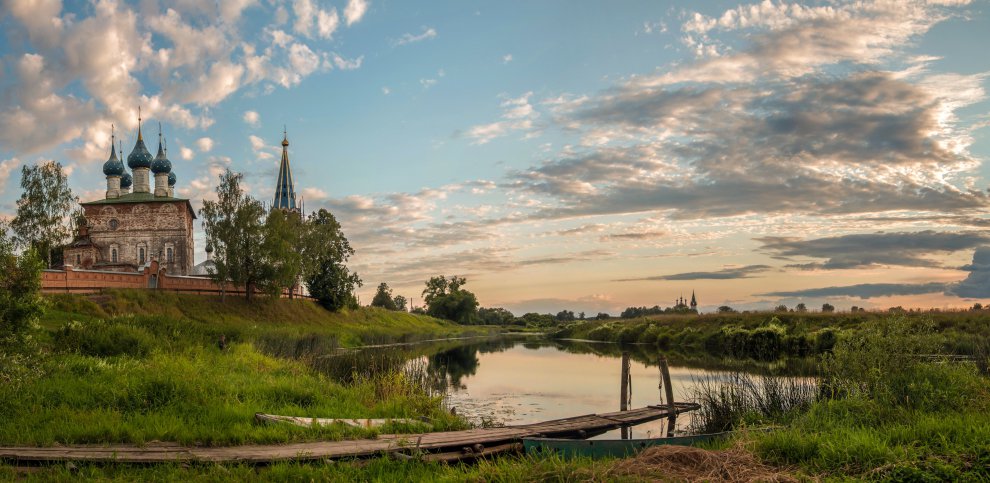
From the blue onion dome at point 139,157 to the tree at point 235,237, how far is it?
20781 mm

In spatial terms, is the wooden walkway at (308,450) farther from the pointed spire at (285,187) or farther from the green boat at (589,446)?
the pointed spire at (285,187)

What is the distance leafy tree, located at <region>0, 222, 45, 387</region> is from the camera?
12.5 metres

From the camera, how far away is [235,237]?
5166 centimetres

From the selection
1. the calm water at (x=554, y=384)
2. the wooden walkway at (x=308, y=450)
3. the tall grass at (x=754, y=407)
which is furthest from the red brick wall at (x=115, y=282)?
the tall grass at (x=754, y=407)

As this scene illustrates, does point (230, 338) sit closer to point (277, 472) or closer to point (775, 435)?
point (277, 472)

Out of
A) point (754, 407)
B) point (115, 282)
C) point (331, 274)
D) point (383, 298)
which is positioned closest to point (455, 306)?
point (383, 298)

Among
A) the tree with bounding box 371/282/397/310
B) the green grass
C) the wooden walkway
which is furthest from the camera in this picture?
the tree with bounding box 371/282/397/310

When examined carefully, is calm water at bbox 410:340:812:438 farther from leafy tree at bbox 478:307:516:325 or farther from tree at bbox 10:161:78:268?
leafy tree at bbox 478:307:516:325

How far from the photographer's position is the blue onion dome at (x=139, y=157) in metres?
68.4

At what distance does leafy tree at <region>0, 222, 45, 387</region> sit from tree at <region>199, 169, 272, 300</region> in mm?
39542

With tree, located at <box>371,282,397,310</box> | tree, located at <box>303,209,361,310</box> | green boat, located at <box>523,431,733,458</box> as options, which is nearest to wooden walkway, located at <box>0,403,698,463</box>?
green boat, located at <box>523,431,733,458</box>

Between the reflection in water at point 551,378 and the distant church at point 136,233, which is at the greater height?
the distant church at point 136,233

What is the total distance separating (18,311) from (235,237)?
40.5 m

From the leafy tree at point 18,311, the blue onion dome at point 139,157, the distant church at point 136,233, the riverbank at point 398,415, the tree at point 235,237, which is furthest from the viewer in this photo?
the blue onion dome at point 139,157
